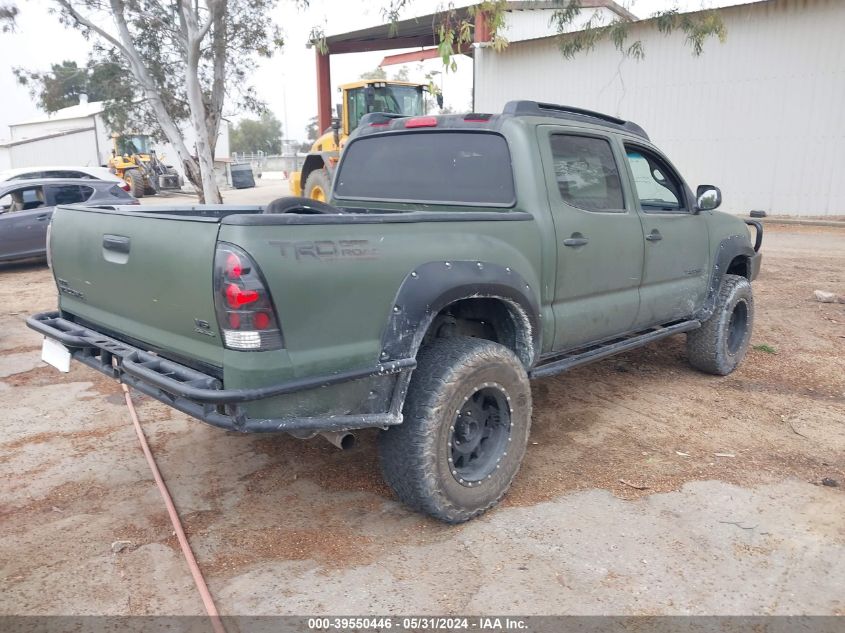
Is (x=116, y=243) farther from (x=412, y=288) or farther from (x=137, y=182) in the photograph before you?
(x=137, y=182)

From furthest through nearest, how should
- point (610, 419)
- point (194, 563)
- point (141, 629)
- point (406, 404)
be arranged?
point (610, 419) < point (406, 404) < point (194, 563) < point (141, 629)

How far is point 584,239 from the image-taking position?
12.7 ft

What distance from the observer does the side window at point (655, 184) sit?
471 cm

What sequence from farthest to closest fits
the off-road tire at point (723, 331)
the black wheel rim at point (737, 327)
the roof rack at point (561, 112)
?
the black wheel rim at point (737, 327) → the off-road tire at point (723, 331) → the roof rack at point (561, 112)

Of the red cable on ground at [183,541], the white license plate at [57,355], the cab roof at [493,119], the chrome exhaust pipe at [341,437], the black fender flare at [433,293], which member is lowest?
the red cable on ground at [183,541]

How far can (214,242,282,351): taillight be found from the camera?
8.19 ft

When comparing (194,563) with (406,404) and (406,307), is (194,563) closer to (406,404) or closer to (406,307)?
(406,404)

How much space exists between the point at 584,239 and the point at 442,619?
221cm

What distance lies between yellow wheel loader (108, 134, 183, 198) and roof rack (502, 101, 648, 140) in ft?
85.8

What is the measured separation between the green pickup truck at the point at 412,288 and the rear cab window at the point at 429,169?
0.01 meters

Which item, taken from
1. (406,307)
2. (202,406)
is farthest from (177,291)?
(406,307)

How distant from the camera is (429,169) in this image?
165 inches

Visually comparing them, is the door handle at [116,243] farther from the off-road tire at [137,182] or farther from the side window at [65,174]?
the off-road tire at [137,182]

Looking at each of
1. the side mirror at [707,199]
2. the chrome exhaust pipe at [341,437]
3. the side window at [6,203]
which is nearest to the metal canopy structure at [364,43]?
the side window at [6,203]
